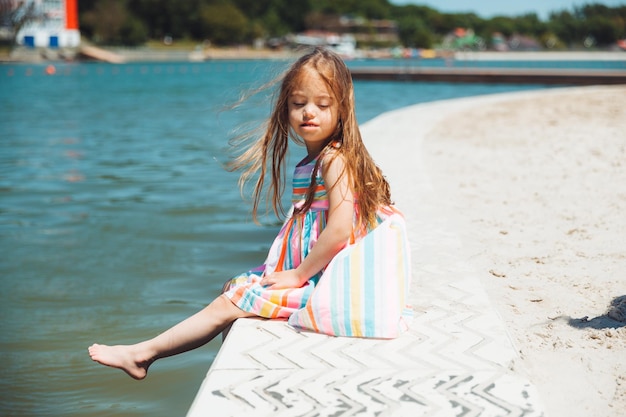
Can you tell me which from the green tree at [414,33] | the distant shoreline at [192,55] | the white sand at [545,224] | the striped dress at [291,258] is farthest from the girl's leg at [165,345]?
the green tree at [414,33]

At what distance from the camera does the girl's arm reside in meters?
2.86

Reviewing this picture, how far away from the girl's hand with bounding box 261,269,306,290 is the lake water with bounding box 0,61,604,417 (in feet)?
2.17

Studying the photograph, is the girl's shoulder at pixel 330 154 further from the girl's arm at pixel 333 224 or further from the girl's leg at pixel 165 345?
the girl's leg at pixel 165 345

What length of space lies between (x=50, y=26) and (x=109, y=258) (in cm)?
8542

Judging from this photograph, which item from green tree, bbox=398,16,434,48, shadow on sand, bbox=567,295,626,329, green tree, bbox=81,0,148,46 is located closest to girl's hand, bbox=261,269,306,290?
shadow on sand, bbox=567,295,626,329

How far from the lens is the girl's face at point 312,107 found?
2934 millimetres

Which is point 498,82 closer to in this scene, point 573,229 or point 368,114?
point 368,114

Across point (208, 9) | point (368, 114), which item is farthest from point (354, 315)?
point (208, 9)

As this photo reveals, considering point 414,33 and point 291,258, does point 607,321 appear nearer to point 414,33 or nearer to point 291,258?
point 291,258

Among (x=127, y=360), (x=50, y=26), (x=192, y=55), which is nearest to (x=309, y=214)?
(x=127, y=360)

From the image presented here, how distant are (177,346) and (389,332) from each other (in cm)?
78

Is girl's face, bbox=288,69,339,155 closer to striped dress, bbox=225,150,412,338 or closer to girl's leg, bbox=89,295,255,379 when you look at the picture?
striped dress, bbox=225,150,412,338

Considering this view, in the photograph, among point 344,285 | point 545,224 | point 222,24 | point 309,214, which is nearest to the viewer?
point 344,285

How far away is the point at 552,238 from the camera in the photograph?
4.57 meters
